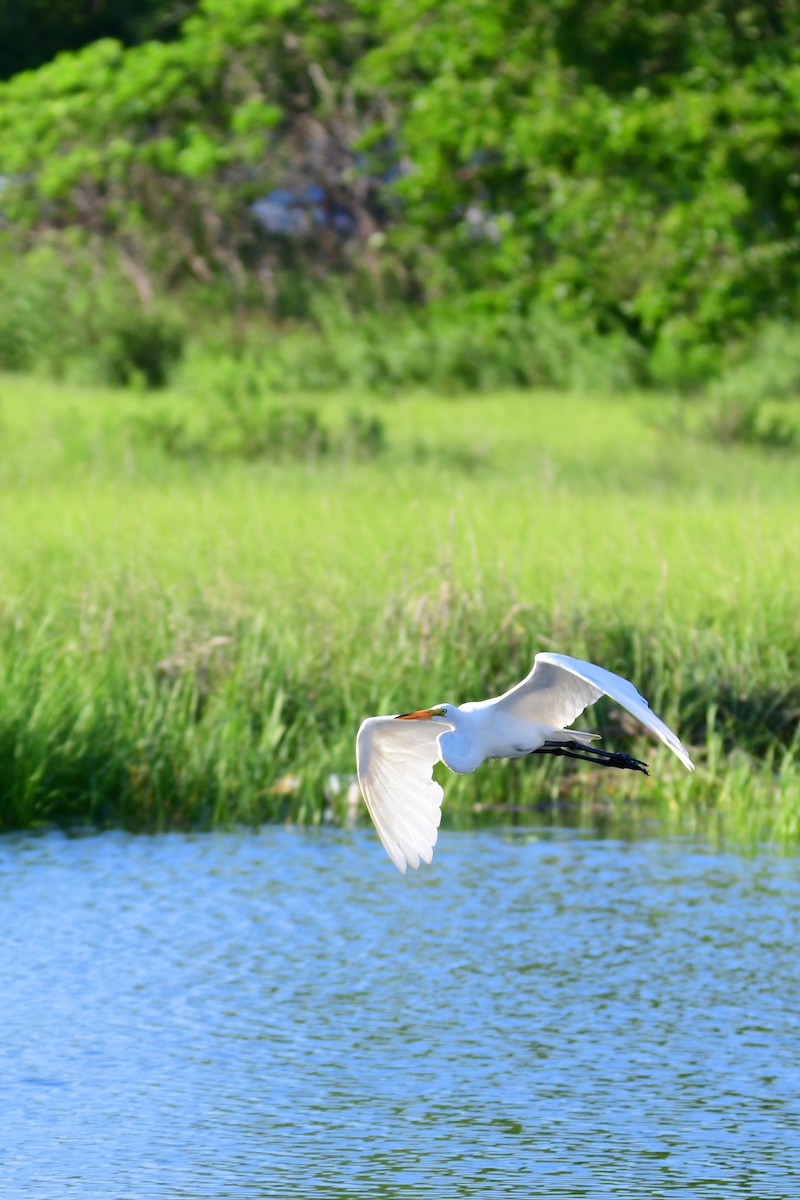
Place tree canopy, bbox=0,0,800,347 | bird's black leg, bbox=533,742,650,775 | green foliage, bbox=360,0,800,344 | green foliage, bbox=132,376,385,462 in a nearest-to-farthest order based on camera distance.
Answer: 1. bird's black leg, bbox=533,742,650,775
2. green foliage, bbox=132,376,385,462
3. green foliage, bbox=360,0,800,344
4. tree canopy, bbox=0,0,800,347

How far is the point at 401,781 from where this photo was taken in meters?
6.28

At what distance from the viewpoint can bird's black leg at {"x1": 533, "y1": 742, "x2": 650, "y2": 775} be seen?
6.16m

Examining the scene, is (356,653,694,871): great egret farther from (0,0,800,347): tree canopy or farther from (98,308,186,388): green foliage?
(98,308,186,388): green foliage

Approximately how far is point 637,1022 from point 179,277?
21.8 m

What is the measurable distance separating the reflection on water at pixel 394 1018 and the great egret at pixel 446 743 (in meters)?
0.77

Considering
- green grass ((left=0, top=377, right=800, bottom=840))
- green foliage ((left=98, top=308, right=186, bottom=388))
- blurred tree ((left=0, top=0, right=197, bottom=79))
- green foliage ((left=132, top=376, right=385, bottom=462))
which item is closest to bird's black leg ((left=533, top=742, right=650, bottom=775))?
green grass ((left=0, top=377, right=800, bottom=840))

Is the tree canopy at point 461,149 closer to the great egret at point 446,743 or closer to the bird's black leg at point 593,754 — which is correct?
the bird's black leg at point 593,754

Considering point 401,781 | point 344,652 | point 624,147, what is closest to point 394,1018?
point 401,781

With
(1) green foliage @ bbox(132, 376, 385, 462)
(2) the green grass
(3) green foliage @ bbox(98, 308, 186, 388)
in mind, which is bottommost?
(3) green foliage @ bbox(98, 308, 186, 388)

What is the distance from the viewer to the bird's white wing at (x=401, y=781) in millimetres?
6031

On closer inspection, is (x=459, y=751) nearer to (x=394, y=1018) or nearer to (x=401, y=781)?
(x=401, y=781)

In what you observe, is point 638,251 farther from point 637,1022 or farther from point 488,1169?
point 488,1169

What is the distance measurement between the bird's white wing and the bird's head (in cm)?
6

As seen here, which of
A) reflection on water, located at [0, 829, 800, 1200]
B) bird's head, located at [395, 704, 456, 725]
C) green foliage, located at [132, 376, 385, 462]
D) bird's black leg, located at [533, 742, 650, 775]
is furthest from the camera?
green foliage, located at [132, 376, 385, 462]
